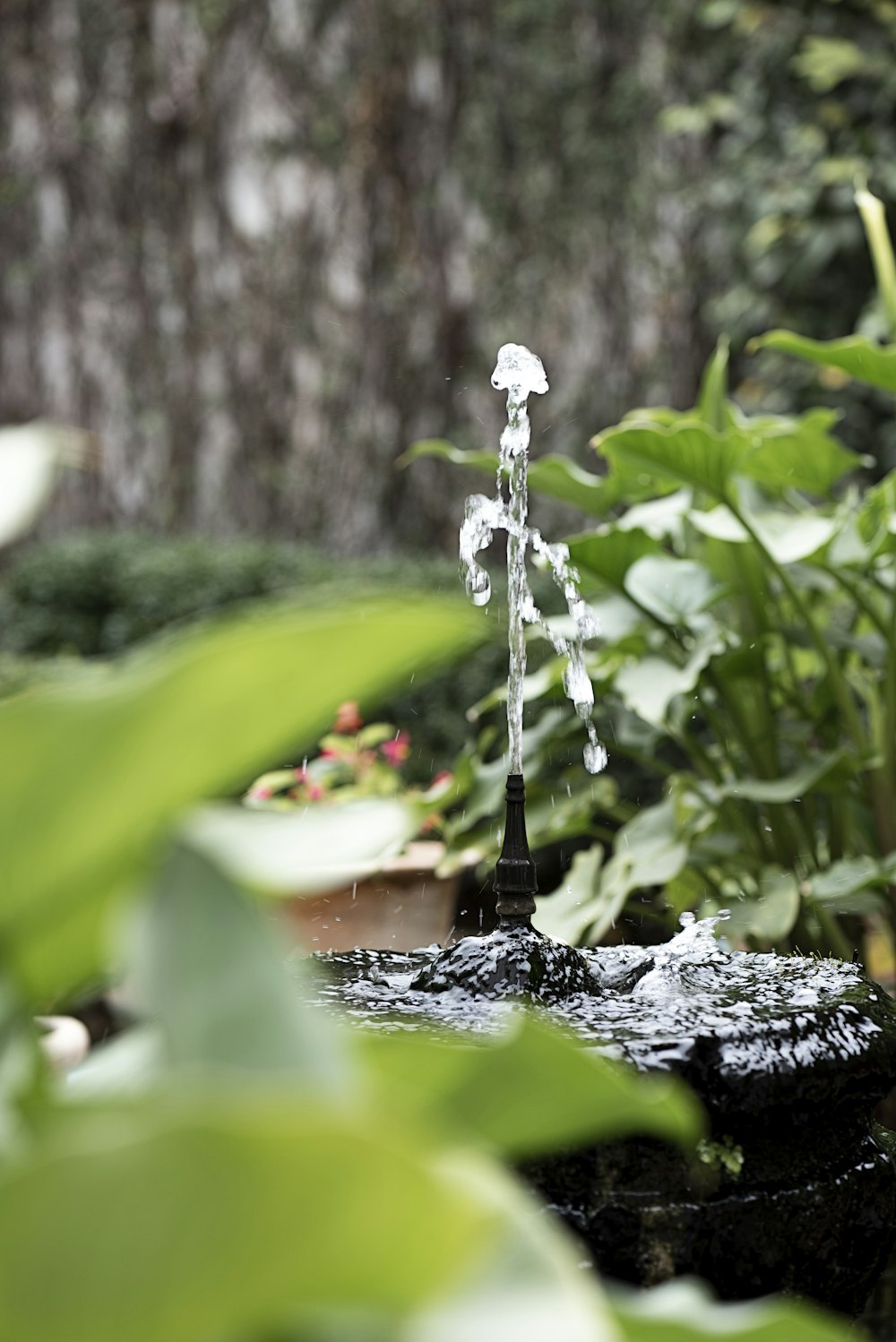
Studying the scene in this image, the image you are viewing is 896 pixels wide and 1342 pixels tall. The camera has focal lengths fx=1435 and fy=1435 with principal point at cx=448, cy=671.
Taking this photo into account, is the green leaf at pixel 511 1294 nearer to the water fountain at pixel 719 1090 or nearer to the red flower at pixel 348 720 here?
the water fountain at pixel 719 1090

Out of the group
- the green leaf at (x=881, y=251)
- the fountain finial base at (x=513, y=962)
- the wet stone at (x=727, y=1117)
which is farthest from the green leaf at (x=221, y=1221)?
the green leaf at (x=881, y=251)

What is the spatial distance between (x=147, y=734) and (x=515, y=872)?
1324 mm

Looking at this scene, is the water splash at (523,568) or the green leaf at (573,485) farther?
the green leaf at (573,485)

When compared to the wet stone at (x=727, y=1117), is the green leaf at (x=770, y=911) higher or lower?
lower

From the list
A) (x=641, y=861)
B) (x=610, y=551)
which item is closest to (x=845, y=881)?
(x=641, y=861)

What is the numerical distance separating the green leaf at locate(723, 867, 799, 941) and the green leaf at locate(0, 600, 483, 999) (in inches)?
74.2

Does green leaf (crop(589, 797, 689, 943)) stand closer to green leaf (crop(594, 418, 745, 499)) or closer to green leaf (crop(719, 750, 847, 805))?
green leaf (crop(719, 750, 847, 805))

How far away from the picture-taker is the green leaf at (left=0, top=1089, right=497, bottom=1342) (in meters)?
0.19

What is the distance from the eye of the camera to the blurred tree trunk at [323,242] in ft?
17.5

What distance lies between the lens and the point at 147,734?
0.80ft

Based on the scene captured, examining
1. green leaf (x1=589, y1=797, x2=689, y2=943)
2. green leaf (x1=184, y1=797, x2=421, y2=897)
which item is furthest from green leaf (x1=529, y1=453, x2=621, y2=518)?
green leaf (x1=184, y1=797, x2=421, y2=897)

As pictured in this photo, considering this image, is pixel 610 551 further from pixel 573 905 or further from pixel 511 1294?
pixel 511 1294

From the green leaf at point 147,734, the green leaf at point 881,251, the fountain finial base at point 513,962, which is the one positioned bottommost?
the fountain finial base at point 513,962

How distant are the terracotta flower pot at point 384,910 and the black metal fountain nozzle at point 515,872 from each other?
143cm
